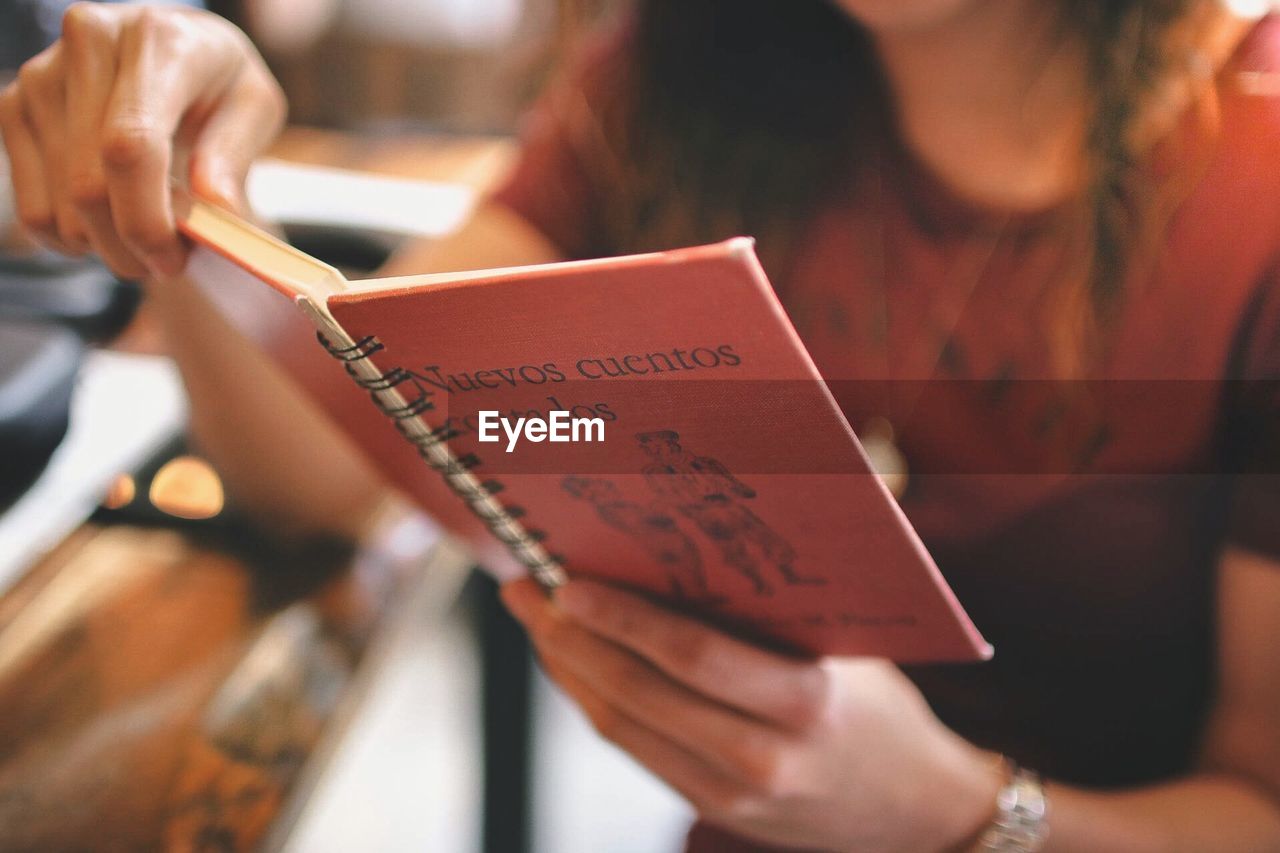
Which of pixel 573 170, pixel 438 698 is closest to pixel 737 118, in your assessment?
pixel 573 170

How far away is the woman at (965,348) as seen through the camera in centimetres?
41

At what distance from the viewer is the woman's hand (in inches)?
15.7

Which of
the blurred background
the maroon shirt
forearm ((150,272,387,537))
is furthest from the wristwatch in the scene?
forearm ((150,272,387,537))

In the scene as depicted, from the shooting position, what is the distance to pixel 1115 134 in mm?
531

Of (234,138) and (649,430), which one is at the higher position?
(234,138)

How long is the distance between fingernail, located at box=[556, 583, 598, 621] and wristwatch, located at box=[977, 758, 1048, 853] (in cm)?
26

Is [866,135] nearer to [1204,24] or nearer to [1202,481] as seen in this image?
[1204,24]

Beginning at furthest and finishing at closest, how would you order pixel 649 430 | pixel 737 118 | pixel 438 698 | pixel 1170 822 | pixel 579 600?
1. pixel 438 698
2. pixel 737 118
3. pixel 1170 822
4. pixel 579 600
5. pixel 649 430

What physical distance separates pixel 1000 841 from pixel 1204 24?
0.49 metres

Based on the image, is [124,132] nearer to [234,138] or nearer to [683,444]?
[234,138]

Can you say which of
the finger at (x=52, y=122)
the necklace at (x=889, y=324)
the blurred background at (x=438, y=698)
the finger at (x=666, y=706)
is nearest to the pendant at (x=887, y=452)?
the necklace at (x=889, y=324)

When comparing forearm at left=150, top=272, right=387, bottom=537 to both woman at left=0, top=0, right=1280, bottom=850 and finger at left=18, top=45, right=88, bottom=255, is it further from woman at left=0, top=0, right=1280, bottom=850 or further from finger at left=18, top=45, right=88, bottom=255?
→ finger at left=18, top=45, right=88, bottom=255

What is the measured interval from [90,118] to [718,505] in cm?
32

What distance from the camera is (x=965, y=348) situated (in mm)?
585
